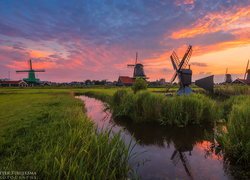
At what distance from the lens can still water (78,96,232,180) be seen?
24.1ft

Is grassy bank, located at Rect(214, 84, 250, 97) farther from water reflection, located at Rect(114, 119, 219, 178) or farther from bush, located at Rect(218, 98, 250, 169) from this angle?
bush, located at Rect(218, 98, 250, 169)

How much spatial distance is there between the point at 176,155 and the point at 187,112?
6277mm

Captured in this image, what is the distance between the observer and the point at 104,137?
6547 mm

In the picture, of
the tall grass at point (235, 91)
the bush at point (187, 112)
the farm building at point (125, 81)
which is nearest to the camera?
the bush at point (187, 112)

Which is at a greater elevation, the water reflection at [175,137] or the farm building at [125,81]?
the farm building at [125,81]

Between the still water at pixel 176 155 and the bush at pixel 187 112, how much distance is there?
98 cm

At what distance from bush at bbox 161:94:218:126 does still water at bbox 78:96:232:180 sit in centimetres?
98

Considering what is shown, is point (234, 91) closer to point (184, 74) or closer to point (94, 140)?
point (184, 74)

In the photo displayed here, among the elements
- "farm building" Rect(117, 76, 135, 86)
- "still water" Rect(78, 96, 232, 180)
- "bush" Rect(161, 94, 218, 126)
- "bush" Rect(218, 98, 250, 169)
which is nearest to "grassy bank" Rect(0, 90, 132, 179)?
"still water" Rect(78, 96, 232, 180)

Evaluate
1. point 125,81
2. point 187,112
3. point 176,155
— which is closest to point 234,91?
point 187,112

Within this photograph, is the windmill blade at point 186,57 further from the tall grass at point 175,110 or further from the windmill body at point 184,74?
the tall grass at point 175,110

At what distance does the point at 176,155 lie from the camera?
30.3ft

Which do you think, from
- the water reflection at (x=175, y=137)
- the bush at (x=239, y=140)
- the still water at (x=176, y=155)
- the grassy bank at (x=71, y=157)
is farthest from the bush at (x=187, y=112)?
the grassy bank at (x=71, y=157)

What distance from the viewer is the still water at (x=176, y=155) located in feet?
24.1
